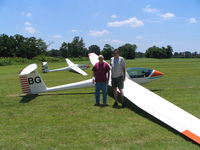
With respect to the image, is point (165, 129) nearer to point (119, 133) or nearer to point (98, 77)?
point (119, 133)

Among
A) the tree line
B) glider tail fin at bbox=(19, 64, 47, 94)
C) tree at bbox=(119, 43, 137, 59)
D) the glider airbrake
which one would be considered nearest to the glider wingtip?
the glider airbrake

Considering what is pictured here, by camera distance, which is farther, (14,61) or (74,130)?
(14,61)

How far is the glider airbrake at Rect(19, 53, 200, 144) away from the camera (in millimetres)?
4488

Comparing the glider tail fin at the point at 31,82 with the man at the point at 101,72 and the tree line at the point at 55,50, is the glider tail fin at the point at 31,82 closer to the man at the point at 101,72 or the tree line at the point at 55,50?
the man at the point at 101,72

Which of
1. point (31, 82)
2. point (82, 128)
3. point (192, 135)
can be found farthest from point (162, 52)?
point (192, 135)

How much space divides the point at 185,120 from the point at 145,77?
5347 mm

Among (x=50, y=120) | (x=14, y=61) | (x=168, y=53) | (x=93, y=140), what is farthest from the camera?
(x=168, y=53)

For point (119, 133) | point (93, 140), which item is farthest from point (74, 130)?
point (119, 133)

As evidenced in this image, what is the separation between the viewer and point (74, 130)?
16.4 feet

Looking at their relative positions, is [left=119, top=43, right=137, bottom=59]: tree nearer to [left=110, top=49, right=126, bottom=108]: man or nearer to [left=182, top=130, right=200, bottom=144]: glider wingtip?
[left=110, top=49, right=126, bottom=108]: man

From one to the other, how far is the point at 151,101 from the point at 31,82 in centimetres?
478

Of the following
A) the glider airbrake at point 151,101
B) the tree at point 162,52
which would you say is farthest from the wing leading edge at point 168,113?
the tree at point 162,52

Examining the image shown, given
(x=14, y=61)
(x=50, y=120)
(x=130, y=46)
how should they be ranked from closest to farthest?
(x=50, y=120)
(x=14, y=61)
(x=130, y=46)

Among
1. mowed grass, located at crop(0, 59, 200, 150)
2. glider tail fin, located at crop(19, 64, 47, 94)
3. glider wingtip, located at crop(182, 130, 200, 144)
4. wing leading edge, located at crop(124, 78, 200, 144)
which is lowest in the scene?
mowed grass, located at crop(0, 59, 200, 150)
